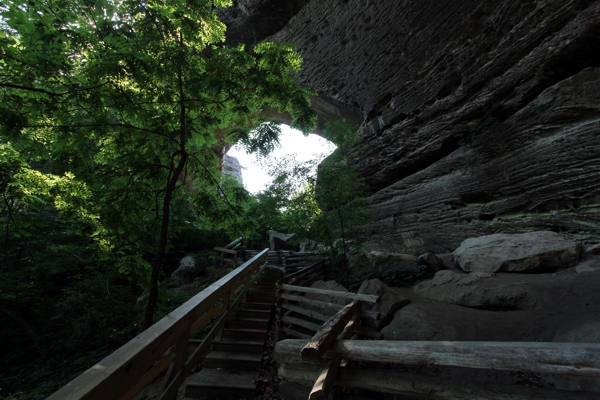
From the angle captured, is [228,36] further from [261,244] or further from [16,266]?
[16,266]

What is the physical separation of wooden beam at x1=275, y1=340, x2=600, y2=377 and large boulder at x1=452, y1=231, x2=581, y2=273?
225 inches

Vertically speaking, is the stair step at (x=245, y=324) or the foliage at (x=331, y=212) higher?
the foliage at (x=331, y=212)

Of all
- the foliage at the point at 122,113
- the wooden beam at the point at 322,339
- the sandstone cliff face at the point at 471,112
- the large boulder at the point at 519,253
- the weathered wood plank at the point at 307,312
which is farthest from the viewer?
the sandstone cliff face at the point at 471,112

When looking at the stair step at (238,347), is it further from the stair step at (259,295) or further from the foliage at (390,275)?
the foliage at (390,275)

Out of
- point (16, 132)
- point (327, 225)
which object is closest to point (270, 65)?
point (16, 132)

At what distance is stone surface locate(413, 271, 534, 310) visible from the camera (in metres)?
4.73

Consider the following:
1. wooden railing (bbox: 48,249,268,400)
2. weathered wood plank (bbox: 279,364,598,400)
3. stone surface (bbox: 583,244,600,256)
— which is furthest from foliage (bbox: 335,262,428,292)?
wooden railing (bbox: 48,249,268,400)

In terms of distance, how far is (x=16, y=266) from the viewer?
286 inches

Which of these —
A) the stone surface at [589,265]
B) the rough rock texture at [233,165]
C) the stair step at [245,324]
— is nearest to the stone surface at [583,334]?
the stone surface at [589,265]

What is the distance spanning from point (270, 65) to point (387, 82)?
11.8 m

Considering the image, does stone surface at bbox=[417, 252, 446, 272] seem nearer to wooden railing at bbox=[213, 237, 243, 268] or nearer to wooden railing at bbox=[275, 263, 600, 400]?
wooden railing at bbox=[275, 263, 600, 400]

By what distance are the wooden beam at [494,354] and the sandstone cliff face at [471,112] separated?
7971 mm

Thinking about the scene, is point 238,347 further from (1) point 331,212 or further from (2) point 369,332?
(1) point 331,212

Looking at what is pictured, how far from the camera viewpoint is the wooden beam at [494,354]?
168 centimetres
